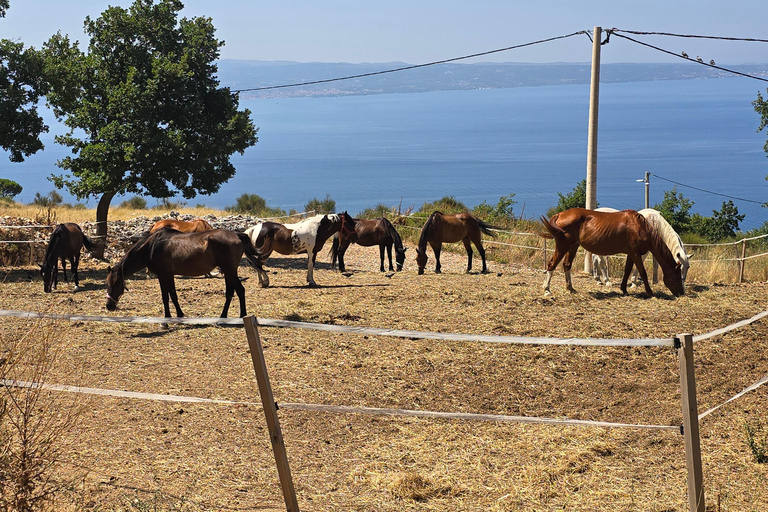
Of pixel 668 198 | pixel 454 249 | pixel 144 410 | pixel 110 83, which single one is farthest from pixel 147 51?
pixel 668 198

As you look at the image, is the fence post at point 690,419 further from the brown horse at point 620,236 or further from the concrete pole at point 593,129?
the concrete pole at point 593,129

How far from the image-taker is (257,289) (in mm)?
14117

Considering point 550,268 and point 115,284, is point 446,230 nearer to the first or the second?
point 550,268

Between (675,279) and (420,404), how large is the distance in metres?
6.54

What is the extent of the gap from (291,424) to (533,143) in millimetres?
183297

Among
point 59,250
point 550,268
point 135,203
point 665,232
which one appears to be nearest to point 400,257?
point 550,268

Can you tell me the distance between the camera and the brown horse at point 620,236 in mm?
12172

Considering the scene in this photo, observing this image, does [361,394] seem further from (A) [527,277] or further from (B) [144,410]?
(A) [527,277]

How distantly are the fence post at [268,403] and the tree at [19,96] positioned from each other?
1594 centimetres

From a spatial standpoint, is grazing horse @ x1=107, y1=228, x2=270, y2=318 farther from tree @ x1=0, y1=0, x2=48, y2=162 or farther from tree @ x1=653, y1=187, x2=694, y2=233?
tree @ x1=653, y1=187, x2=694, y2=233

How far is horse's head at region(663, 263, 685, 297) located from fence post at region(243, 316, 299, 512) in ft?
30.7

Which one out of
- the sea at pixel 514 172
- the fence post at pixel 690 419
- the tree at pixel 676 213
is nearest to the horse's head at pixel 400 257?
the fence post at pixel 690 419

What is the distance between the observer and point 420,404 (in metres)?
7.67

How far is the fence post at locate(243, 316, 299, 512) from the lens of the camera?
4.48 m
